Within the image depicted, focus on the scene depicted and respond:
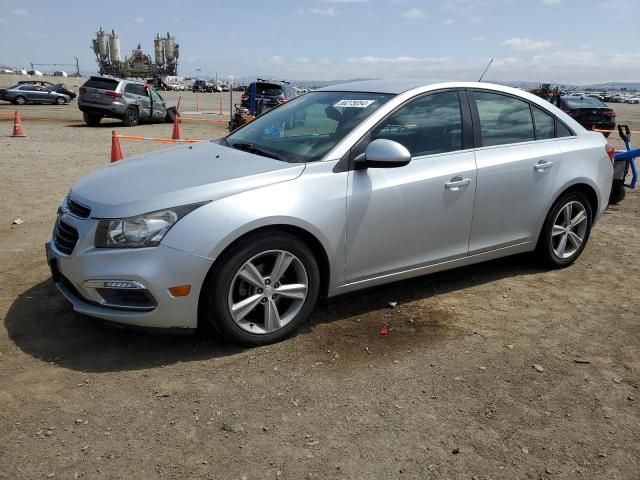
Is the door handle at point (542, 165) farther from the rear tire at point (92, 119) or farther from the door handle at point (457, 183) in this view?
the rear tire at point (92, 119)

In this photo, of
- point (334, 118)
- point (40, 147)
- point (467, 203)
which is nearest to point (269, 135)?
point (334, 118)

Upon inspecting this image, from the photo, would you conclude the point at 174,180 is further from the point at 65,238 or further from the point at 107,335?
the point at 107,335

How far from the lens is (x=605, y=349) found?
3.71 metres

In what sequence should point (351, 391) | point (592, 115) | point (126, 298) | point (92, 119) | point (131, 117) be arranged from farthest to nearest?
point (131, 117)
point (92, 119)
point (592, 115)
point (126, 298)
point (351, 391)

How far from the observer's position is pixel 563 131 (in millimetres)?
4973

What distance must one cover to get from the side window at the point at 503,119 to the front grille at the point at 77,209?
9.46 ft

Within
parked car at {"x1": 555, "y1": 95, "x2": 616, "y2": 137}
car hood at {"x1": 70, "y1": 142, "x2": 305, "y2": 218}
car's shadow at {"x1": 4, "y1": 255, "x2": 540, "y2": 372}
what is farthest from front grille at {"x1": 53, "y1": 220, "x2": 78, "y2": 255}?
parked car at {"x1": 555, "y1": 95, "x2": 616, "y2": 137}

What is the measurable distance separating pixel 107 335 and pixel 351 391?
65.0 inches

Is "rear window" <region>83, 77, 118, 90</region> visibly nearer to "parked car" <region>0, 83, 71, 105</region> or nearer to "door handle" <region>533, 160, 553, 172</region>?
"parked car" <region>0, 83, 71, 105</region>

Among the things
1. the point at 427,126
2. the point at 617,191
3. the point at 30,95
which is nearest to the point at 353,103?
the point at 427,126

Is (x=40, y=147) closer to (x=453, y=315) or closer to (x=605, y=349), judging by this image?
(x=453, y=315)

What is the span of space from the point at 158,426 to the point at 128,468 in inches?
12.6

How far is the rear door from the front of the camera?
14.3 feet

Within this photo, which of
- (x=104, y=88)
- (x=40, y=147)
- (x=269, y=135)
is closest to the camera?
(x=269, y=135)
